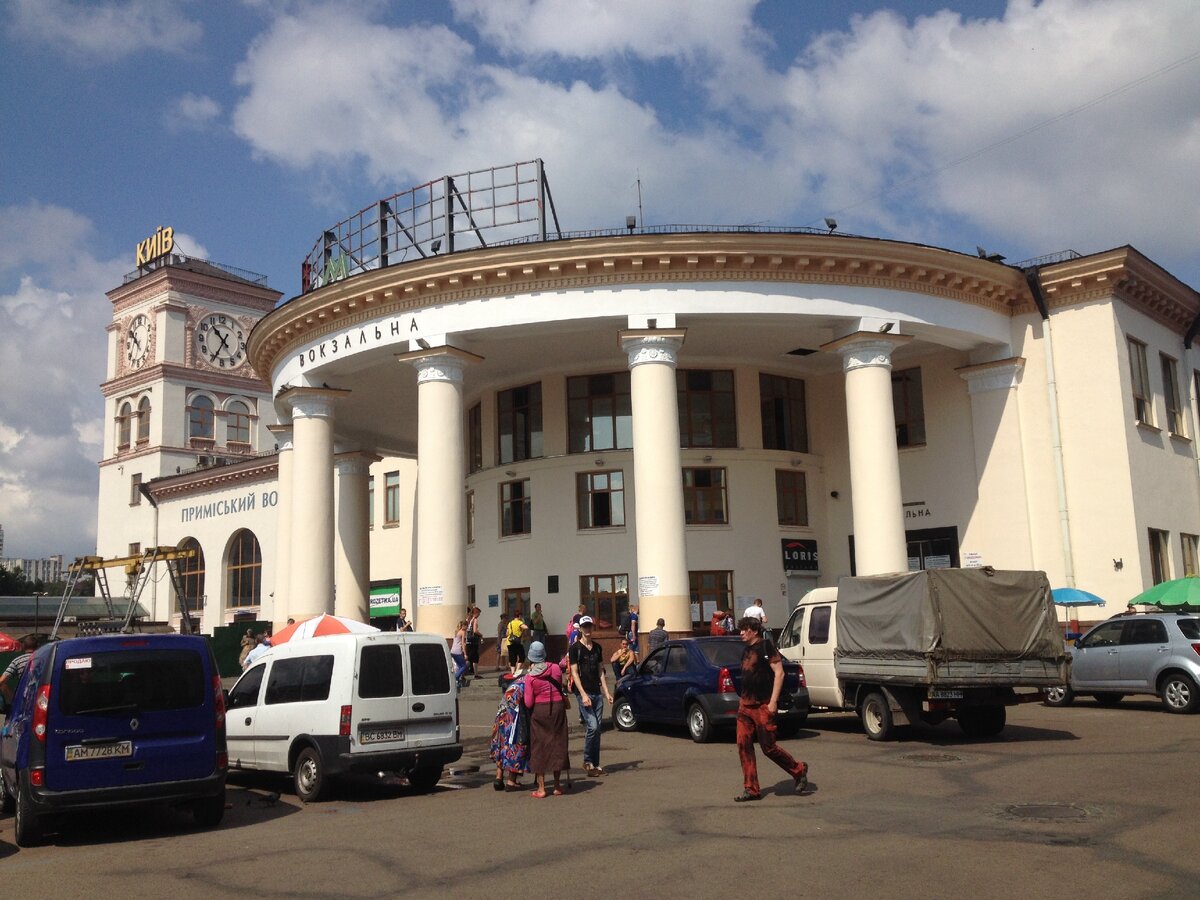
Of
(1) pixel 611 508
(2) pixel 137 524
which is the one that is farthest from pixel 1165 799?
(2) pixel 137 524

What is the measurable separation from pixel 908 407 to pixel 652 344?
8305 millimetres

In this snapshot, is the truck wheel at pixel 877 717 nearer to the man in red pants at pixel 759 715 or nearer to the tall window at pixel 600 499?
the man in red pants at pixel 759 715

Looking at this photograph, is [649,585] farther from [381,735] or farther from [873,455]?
[381,735]

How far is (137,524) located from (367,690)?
50681mm

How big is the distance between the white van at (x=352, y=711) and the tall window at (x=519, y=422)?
16.2m

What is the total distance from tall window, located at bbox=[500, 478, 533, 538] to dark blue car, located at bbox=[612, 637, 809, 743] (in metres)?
11.7

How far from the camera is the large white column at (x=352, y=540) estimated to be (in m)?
33.2

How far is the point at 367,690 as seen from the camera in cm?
1177

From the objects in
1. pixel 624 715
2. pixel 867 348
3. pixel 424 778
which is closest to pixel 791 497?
pixel 867 348

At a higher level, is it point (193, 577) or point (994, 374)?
point (994, 374)

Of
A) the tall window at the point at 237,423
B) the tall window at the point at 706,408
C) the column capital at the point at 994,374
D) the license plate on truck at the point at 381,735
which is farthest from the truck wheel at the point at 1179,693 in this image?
the tall window at the point at 237,423

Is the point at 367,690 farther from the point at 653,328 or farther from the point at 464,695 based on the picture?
the point at 653,328

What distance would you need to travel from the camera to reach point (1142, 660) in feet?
57.5

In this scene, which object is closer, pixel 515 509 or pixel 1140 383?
pixel 1140 383
